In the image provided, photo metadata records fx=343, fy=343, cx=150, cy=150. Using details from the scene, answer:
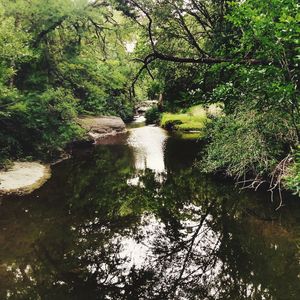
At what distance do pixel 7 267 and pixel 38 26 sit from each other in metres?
12.7

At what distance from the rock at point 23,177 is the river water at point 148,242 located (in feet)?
1.68

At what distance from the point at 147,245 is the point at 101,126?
19.0 metres

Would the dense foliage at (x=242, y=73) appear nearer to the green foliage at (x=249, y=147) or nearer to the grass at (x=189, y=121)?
the green foliage at (x=249, y=147)

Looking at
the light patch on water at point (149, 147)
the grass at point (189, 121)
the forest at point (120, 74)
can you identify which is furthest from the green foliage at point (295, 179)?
the grass at point (189, 121)

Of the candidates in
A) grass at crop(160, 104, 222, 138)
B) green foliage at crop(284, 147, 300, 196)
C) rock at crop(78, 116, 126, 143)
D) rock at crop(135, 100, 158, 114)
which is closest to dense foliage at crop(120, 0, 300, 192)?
green foliage at crop(284, 147, 300, 196)

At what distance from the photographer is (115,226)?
9.43 meters

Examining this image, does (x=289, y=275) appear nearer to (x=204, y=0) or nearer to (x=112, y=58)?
(x=204, y=0)

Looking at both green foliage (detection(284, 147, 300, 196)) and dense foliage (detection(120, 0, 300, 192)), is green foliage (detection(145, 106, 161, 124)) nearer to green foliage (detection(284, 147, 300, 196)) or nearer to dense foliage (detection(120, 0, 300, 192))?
dense foliage (detection(120, 0, 300, 192))

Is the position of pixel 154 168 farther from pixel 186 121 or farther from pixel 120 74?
pixel 186 121

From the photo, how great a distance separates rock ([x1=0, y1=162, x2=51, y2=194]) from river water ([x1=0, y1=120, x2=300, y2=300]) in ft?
1.68

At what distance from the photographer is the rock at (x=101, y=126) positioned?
24869mm

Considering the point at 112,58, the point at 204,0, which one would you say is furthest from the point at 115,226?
the point at 112,58

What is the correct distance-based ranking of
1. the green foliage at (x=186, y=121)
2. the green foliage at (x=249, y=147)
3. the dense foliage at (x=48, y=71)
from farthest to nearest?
the green foliage at (x=186, y=121), the dense foliage at (x=48, y=71), the green foliage at (x=249, y=147)

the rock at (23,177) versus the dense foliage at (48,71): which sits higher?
the dense foliage at (48,71)
